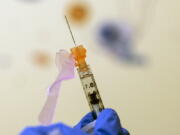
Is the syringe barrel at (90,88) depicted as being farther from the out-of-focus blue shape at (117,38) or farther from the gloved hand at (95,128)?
the out-of-focus blue shape at (117,38)

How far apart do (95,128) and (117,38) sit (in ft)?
1.57

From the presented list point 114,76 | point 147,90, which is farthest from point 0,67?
point 147,90

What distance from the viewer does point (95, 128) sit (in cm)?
67

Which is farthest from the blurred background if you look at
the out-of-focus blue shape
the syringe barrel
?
the syringe barrel

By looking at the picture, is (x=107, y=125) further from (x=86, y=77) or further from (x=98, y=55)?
(x=98, y=55)

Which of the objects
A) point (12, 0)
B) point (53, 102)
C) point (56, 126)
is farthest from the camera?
point (12, 0)

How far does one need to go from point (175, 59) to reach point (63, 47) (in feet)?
1.24

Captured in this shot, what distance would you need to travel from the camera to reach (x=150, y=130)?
1138 mm

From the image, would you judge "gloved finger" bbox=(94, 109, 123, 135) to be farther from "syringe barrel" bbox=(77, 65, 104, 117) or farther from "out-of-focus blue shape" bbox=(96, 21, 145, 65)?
"out-of-focus blue shape" bbox=(96, 21, 145, 65)

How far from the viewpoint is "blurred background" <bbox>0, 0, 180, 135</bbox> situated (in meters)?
1.08

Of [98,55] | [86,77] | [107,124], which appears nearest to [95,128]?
[107,124]

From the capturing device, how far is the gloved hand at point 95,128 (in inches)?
23.0

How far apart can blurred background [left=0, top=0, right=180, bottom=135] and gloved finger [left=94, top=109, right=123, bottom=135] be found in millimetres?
405

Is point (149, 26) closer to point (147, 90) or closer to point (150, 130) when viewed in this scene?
point (147, 90)
